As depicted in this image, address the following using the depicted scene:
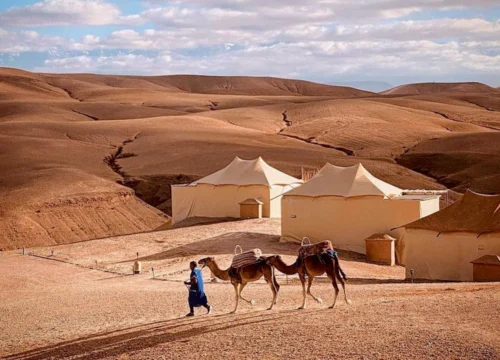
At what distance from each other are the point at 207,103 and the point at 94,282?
95.2 m

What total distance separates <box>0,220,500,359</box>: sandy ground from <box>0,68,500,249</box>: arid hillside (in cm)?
1819

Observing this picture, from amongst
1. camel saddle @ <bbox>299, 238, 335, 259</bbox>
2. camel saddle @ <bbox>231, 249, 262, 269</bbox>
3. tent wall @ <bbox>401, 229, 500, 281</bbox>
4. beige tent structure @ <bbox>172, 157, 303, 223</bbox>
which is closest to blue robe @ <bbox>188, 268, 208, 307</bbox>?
camel saddle @ <bbox>231, 249, 262, 269</bbox>

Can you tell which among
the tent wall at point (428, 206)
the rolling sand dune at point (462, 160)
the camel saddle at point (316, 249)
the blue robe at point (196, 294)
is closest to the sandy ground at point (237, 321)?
the blue robe at point (196, 294)

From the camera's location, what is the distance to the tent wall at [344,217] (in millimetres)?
29766

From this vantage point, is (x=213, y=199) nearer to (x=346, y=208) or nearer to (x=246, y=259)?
(x=346, y=208)

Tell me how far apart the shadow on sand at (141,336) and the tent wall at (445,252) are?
32.5 feet

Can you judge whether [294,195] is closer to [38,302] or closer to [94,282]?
[94,282]

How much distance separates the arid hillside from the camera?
43.7 metres

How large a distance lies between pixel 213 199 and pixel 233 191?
1325 mm

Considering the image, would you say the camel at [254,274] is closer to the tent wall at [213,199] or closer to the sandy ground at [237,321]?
the sandy ground at [237,321]

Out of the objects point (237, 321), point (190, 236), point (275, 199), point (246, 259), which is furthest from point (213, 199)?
point (237, 321)

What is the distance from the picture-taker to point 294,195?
31.8m

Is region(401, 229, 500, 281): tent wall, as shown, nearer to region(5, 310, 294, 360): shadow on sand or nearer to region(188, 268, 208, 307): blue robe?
region(5, 310, 294, 360): shadow on sand

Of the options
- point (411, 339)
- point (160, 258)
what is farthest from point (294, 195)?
point (411, 339)
